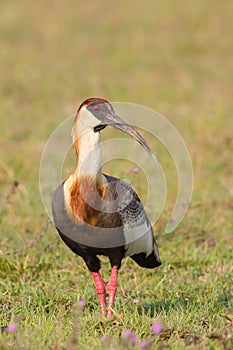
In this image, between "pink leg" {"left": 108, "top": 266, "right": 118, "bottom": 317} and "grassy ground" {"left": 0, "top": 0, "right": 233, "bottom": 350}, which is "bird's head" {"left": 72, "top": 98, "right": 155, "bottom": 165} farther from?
"grassy ground" {"left": 0, "top": 0, "right": 233, "bottom": 350}

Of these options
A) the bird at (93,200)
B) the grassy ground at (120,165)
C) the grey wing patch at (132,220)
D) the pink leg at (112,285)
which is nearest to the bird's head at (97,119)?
the bird at (93,200)

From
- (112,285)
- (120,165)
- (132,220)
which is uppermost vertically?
(120,165)

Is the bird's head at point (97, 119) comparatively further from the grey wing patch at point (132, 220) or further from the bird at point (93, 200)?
the grey wing patch at point (132, 220)

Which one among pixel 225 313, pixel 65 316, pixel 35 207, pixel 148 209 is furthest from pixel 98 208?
pixel 35 207

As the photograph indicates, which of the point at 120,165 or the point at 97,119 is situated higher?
the point at 120,165

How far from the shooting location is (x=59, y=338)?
394 centimetres

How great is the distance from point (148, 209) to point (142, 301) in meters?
1.60

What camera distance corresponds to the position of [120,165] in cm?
783

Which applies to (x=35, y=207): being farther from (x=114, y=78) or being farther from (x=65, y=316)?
(x=114, y=78)

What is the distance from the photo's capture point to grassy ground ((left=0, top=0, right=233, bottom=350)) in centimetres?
446

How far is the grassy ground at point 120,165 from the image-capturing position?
14.6ft

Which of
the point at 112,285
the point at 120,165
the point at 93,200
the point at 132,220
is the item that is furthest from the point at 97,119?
the point at 120,165

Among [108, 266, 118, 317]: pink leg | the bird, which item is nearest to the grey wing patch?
the bird

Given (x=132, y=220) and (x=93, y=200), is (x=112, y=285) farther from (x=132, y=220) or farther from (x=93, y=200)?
(x=93, y=200)
